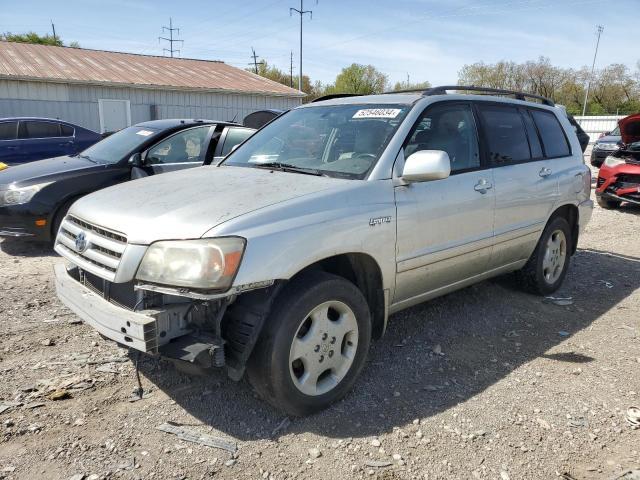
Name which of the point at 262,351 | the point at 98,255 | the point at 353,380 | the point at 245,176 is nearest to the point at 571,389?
the point at 353,380

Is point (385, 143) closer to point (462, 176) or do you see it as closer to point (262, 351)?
point (462, 176)

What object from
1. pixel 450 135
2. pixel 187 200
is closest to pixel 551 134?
pixel 450 135

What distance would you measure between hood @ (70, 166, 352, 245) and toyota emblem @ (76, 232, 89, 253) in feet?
0.34

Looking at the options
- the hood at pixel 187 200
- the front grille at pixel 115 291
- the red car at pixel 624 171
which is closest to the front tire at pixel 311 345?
the hood at pixel 187 200

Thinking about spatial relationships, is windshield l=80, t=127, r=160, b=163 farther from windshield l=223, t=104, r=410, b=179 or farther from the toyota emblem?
the toyota emblem

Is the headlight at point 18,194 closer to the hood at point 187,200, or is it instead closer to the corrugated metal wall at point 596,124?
the hood at point 187,200

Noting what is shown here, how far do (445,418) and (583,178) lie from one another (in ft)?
11.2

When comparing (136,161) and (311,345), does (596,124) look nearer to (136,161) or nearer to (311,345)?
(136,161)

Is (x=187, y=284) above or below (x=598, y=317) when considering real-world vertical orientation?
above

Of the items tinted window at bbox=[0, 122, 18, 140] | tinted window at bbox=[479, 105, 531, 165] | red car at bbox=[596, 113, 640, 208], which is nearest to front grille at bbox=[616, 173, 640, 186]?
red car at bbox=[596, 113, 640, 208]

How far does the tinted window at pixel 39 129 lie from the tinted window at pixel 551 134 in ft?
31.9

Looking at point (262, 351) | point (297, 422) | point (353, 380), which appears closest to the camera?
point (262, 351)

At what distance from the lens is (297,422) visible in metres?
2.91

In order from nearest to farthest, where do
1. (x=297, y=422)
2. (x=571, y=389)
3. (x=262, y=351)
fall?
1. (x=262, y=351)
2. (x=297, y=422)
3. (x=571, y=389)
